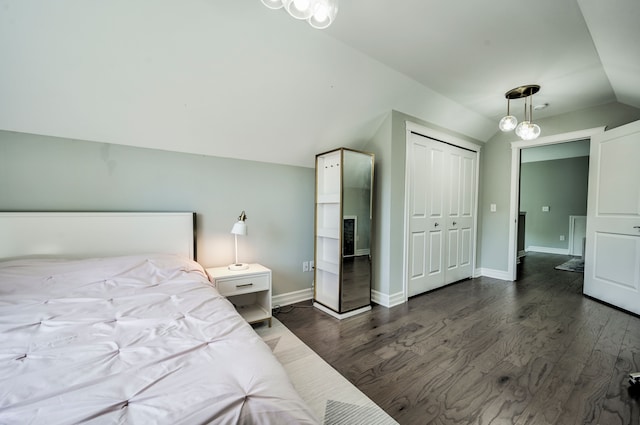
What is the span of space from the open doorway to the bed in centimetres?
623

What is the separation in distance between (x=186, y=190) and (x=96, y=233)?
2.38 ft

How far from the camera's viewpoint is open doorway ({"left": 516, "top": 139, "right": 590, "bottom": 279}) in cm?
581

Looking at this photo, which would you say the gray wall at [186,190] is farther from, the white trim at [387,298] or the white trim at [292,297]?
the white trim at [387,298]

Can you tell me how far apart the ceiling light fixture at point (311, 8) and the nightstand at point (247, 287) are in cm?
192

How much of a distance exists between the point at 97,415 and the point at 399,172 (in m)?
2.89

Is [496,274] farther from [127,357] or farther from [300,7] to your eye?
[127,357]

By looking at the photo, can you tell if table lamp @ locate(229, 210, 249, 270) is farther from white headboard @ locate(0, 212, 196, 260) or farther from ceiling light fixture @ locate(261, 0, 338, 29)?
ceiling light fixture @ locate(261, 0, 338, 29)

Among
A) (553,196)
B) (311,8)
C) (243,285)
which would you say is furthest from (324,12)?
(553,196)

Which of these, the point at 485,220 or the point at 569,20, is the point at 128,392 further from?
the point at 485,220

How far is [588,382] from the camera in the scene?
5.32 ft

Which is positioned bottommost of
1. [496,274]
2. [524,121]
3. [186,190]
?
[496,274]

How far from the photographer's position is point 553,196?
6.32 metres

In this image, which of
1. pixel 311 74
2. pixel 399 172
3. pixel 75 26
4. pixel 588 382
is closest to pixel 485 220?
pixel 399 172

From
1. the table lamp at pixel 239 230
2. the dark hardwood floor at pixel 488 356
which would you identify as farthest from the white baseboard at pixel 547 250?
the table lamp at pixel 239 230
